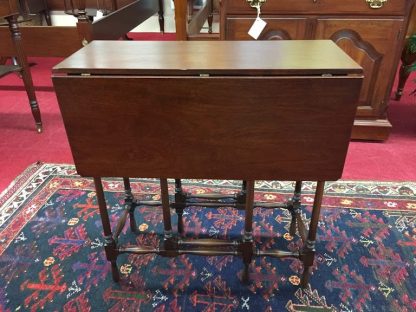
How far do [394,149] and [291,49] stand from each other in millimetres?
1492

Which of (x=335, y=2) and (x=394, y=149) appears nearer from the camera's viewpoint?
(x=335, y=2)

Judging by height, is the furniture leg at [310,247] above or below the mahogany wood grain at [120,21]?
below

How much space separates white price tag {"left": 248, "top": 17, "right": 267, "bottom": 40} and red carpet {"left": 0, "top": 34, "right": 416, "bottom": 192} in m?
0.96

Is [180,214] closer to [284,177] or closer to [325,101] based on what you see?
[284,177]

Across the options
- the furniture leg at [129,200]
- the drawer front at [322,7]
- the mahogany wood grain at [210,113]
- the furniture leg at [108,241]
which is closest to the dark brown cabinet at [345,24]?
the drawer front at [322,7]

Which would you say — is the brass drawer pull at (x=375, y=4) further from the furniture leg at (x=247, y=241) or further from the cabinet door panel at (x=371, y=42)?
the furniture leg at (x=247, y=241)

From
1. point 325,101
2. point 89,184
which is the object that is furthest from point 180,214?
point 325,101

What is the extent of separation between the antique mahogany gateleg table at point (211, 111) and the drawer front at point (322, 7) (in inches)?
36.9

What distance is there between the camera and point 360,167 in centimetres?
218

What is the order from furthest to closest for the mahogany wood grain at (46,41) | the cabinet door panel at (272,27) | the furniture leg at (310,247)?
the mahogany wood grain at (46,41), the cabinet door panel at (272,27), the furniture leg at (310,247)

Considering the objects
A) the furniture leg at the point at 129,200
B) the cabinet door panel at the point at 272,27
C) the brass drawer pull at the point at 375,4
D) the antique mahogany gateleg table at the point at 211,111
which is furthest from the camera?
the cabinet door panel at the point at 272,27

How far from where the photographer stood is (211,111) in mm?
1080

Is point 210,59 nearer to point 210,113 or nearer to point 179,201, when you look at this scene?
point 210,113

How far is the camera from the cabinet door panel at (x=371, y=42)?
208cm
